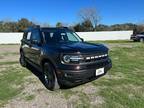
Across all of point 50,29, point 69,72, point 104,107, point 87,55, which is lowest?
point 104,107

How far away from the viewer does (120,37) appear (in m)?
41.4

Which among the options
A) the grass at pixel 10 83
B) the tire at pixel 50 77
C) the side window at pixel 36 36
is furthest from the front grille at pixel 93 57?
the grass at pixel 10 83

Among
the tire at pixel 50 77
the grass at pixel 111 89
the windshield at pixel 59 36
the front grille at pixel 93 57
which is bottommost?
the grass at pixel 111 89

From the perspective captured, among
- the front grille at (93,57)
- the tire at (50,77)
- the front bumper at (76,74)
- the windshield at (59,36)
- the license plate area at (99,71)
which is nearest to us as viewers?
the front bumper at (76,74)

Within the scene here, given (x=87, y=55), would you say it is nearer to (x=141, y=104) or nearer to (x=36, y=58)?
(x=141, y=104)

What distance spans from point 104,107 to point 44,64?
7.88 feet

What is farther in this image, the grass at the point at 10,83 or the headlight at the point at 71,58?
the grass at the point at 10,83

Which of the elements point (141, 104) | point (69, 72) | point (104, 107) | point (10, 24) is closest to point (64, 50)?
point (69, 72)

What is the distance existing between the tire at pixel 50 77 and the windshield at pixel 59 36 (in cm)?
89

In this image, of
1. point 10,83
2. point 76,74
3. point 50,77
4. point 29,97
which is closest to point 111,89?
point 76,74

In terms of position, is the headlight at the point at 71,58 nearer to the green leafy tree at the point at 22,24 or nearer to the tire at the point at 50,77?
the tire at the point at 50,77

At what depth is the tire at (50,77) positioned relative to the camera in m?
5.77

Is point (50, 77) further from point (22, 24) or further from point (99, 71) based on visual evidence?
point (22, 24)

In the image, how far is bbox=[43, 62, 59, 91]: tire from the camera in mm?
5770
